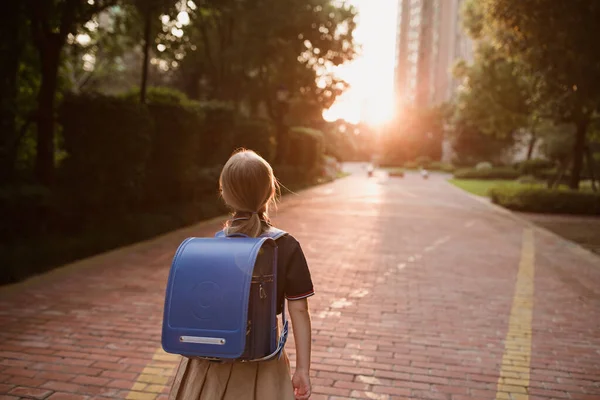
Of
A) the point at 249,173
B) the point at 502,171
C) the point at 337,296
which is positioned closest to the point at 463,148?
the point at 502,171

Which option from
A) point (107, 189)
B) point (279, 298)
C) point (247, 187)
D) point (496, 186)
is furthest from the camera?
point (496, 186)

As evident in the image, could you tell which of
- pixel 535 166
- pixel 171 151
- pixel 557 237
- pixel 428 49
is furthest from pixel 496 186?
pixel 428 49

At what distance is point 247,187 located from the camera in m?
2.13

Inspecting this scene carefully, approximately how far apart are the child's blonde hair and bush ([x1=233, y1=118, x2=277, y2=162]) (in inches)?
671

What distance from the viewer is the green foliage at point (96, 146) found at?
9773 mm

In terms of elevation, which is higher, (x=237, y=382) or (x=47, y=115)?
(x=47, y=115)

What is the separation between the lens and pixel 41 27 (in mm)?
10422

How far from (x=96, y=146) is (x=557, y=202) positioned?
47.9 feet

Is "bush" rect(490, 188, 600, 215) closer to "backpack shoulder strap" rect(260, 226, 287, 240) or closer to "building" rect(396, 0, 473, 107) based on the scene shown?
"backpack shoulder strap" rect(260, 226, 287, 240)

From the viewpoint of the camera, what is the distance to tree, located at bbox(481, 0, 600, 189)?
13023 millimetres

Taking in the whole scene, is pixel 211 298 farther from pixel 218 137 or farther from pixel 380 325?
pixel 218 137

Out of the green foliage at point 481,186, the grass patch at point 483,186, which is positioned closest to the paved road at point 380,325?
the grass patch at point 483,186

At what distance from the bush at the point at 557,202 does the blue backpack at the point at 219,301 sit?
18681 mm

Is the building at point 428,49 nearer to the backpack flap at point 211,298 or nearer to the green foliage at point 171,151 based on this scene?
the green foliage at point 171,151
